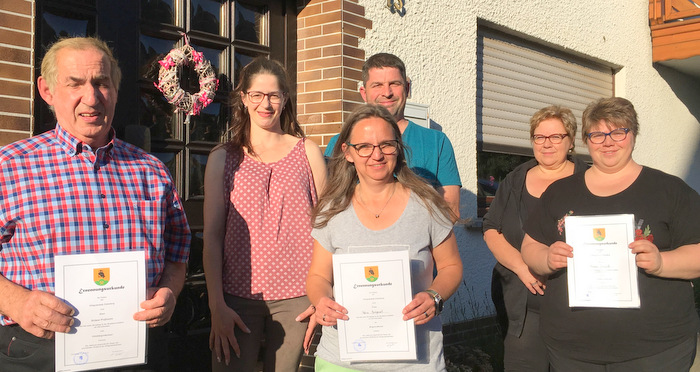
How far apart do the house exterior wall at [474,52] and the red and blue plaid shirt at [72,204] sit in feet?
9.19

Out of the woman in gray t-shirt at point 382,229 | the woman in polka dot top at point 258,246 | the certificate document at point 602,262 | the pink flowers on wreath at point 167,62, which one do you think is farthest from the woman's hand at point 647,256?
the pink flowers on wreath at point 167,62

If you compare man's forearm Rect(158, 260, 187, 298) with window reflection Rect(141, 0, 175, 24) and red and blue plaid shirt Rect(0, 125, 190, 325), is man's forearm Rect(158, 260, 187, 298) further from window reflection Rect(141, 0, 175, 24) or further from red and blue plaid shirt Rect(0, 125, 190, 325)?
window reflection Rect(141, 0, 175, 24)

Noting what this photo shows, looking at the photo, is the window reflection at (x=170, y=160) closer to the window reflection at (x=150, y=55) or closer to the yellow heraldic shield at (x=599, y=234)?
the window reflection at (x=150, y=55)

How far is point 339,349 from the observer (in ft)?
7.61

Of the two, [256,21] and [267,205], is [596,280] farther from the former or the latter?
[256,21]

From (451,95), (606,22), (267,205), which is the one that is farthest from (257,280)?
(606,22)

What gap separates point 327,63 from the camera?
15.3ft

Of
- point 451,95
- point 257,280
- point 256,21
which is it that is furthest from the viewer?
point 451,95

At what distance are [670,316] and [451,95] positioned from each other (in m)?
3.45

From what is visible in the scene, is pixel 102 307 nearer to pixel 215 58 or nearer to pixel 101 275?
pixel 101 275

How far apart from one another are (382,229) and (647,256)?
1.08 metres

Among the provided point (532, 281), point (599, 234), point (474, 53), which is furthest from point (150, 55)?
point (474, 53)

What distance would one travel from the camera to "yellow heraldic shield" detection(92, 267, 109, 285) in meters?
2.06

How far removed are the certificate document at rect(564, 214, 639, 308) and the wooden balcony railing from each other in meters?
7.25
